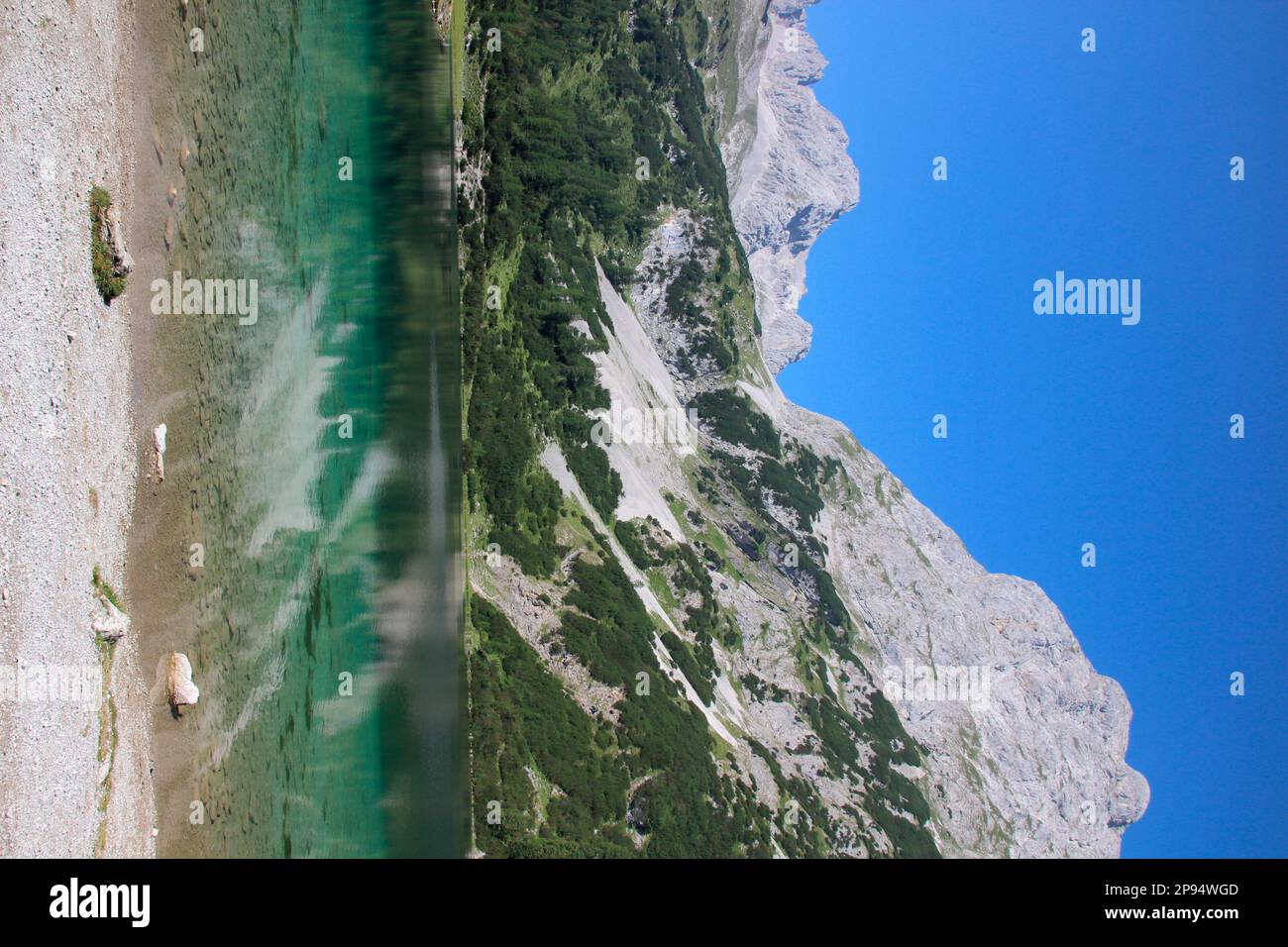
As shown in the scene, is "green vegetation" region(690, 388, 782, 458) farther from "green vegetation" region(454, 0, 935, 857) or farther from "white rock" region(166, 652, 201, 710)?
"white rock" region(166, 652, 201, 710)

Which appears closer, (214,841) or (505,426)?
(214,841)

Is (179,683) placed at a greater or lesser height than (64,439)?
lesser

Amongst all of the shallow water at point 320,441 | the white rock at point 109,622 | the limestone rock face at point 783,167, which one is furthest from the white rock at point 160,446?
the limestone rock face at point 783,167

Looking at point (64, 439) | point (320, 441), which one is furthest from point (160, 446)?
point (320, 441)

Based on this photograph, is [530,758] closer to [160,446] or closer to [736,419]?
[160,446]

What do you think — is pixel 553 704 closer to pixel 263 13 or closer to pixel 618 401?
pixel 618 401
